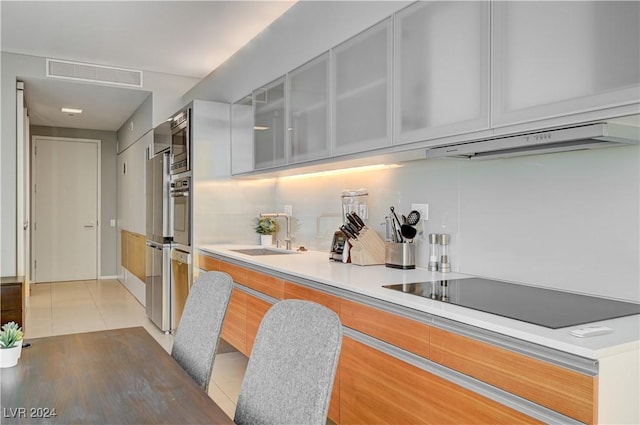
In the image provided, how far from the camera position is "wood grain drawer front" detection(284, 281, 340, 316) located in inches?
89.2

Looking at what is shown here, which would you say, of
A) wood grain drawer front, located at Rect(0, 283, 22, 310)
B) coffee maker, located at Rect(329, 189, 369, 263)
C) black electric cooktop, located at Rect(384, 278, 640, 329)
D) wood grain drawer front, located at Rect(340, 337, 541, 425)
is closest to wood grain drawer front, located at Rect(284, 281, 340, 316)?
wood grain drawer front, located at Rect(340, 337, 541, 425)

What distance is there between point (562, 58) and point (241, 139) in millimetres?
3184

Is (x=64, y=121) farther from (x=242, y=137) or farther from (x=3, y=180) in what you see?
(x=242, y=137)

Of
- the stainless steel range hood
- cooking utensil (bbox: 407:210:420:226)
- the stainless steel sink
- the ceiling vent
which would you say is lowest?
the stainless steel sink

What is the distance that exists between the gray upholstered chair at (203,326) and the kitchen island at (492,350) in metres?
0.66

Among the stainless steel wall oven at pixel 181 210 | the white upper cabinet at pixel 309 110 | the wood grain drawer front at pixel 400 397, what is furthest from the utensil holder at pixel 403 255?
the stainless steel wall oven at pixel 181 210

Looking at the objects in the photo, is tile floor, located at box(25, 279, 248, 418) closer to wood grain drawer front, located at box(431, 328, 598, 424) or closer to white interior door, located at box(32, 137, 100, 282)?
white interior door, located at box(32, 137, 100, 282)

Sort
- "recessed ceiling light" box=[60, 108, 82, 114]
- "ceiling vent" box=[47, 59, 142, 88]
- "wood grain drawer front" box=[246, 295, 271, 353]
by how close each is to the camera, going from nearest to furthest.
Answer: "wood grain drawer front" box=[246, 295, 271, 353] → "ceiling vent" box=[47, 59, 142, 88] → "recessed ceiling light" box=[60, 108, 82, 114]

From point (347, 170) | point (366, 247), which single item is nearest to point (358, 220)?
point (366, 247)

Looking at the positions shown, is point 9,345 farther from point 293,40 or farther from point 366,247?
point 293,40

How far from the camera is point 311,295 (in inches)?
97.1

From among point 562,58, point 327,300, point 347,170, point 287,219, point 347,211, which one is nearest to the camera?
point 562,58

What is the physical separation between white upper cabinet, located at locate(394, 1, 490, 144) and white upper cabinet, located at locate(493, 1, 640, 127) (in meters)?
0.09

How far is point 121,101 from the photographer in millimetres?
6004
